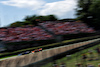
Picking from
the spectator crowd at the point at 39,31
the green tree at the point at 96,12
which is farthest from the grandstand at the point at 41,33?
the green tree at the point at 96,12

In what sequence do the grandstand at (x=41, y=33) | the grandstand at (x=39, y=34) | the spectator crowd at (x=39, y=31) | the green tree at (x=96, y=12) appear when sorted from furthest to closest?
the green tree at (x=96, y=12) < the spectator crowd at (x=39, y=31) < the grandstand at (x=41, y=33) < the grandstand at (x=39, y=34)

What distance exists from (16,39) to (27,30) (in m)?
5.09

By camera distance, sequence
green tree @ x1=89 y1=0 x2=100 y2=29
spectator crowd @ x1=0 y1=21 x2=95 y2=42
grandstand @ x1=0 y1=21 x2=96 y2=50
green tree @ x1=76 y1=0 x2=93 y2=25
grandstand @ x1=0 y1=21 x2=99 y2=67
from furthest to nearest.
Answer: green tree @ x1=76 y1=0 x2=93 y2=25 < green tree @ x1=89 y1=0 x2=100 y2=29 < spectator crowd @ x1=0 y1=21 x2=95 y2=42 < grandstand @ x1=0 y1=21 x2=96 y2=50 < grandstand @ x1=0 y1=21 x2=99 y2=67

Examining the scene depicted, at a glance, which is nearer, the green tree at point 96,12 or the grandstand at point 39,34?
the grandstand at point 39,34

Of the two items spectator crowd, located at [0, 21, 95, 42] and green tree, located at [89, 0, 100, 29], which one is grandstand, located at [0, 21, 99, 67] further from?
green tree, located at [89, 0, 100, 29]

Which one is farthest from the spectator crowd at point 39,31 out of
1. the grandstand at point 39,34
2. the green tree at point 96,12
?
the green tree at point 96,12

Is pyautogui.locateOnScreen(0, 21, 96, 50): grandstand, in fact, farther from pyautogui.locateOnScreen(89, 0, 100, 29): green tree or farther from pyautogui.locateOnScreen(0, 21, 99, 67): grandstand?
pyautogui.locateOnScreen(89, 0, 100, 29): green tree

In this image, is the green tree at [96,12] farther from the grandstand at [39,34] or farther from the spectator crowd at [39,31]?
the spectator crowd at [39,31]

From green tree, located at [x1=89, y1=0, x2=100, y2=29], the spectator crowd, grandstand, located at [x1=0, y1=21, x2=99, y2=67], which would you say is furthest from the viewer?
green tree, located at [x1=89, y1=0, x2=100, y2=29]

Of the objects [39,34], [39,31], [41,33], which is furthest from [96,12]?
[39,34]

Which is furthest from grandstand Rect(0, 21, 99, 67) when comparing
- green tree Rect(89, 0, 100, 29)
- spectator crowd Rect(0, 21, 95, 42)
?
green tree Rect(89, 0, 100, 29)

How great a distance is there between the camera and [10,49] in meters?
21.8

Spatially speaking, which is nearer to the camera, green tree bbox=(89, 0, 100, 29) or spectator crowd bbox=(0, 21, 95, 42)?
spectator crowd bbox=(0, 21, 95, 42)

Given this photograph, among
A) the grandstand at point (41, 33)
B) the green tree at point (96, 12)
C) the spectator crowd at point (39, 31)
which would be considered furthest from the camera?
the green tree at point (96, 12)
